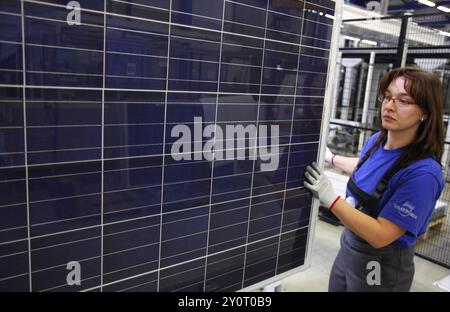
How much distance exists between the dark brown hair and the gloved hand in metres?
0.31

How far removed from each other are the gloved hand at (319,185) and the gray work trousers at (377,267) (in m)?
0.28

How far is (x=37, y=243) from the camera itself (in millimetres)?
960

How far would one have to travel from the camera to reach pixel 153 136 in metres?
1.07

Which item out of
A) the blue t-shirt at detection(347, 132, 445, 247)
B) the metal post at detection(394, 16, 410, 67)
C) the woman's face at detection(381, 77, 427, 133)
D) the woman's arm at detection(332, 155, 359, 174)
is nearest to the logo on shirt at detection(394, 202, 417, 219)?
the blue t-shirt at detection(347, 132, 445, 247)

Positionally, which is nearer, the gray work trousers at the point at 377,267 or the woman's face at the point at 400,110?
the woman's face at the point at 400,110

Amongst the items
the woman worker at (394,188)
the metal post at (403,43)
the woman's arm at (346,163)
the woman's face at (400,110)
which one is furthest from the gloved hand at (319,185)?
the metal post at (403,43)

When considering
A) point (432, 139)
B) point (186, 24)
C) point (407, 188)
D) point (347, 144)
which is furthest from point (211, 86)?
point (347, 144)

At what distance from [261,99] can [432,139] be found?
763mm

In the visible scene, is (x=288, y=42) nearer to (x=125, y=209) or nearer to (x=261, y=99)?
(x=261, y=99)

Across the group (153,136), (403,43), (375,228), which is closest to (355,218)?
(375,228)

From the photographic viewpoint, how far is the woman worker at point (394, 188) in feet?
4.52

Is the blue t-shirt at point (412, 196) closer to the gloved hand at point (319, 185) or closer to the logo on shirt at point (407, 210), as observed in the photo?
the logo on shirt at point (407, 210)

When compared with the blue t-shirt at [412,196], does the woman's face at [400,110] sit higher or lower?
higher

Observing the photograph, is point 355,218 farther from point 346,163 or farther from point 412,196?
point 346,163
